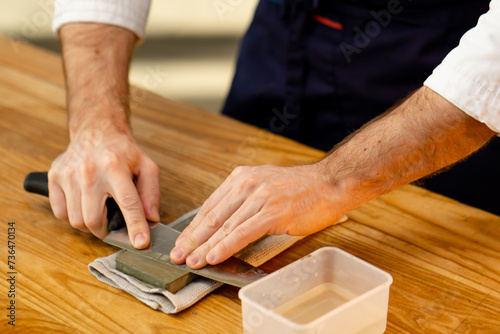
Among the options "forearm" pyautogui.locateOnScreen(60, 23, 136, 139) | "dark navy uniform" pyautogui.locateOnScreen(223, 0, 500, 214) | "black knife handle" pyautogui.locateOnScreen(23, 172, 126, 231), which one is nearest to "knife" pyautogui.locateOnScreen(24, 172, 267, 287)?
Result: "black knife handle" pyautogui.locateOnScreen(23, 172, 126, 231)

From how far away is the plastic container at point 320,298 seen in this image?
Result: 75cm

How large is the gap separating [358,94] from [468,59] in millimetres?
514

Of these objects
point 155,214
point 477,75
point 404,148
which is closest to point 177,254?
point 155,214

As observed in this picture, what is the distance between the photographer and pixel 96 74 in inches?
51.1

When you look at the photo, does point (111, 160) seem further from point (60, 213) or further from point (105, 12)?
point (105, 12)

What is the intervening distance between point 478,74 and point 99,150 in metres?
0.68

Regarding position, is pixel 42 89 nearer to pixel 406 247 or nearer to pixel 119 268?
pixel 119 268

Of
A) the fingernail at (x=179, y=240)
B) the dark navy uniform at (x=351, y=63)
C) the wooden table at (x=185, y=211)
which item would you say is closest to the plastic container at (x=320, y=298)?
the wooden table at (x=185, y=211)

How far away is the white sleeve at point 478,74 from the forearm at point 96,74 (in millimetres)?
642

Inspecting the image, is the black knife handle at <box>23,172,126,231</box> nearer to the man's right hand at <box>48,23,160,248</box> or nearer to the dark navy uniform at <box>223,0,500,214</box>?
the man's right hand at <box>48,23,160,248</box>

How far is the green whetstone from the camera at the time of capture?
0.88 metres

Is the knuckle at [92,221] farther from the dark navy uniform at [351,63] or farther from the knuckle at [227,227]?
the dark navy uniform at [351,63]

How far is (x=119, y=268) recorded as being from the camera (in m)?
0.93

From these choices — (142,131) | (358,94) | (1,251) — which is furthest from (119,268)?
(358,94)
